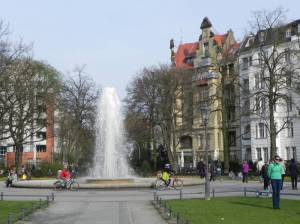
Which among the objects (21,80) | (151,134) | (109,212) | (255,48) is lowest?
(109,212)

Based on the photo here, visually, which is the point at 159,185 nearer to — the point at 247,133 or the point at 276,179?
the point at 276,179

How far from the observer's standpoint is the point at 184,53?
102 metres

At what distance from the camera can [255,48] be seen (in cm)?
7650

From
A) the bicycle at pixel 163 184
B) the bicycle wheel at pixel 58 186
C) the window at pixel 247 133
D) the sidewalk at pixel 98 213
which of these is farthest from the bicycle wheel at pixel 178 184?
the window at pixel 247 133

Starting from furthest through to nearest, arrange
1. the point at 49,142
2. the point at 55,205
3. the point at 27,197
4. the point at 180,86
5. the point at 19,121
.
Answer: the point at 49,142 < the point at 180,86 < the point at 19,121 < the point at 27,197 < the point at 55,205

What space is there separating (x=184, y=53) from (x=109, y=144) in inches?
2375

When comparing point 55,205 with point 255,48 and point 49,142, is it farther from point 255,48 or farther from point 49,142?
point 49,142

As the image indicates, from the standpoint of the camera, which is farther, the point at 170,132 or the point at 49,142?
the point at 49,142

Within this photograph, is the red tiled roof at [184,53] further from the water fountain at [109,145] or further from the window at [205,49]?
the water fountain at [109,145]

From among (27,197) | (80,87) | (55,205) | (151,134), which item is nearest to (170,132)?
(151,134)

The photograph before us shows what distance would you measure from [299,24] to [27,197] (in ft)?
188

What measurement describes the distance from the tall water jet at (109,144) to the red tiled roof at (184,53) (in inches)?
2139

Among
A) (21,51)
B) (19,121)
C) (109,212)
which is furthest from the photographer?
(19,121)

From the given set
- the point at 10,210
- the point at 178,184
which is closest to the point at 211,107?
the point at 178,184
